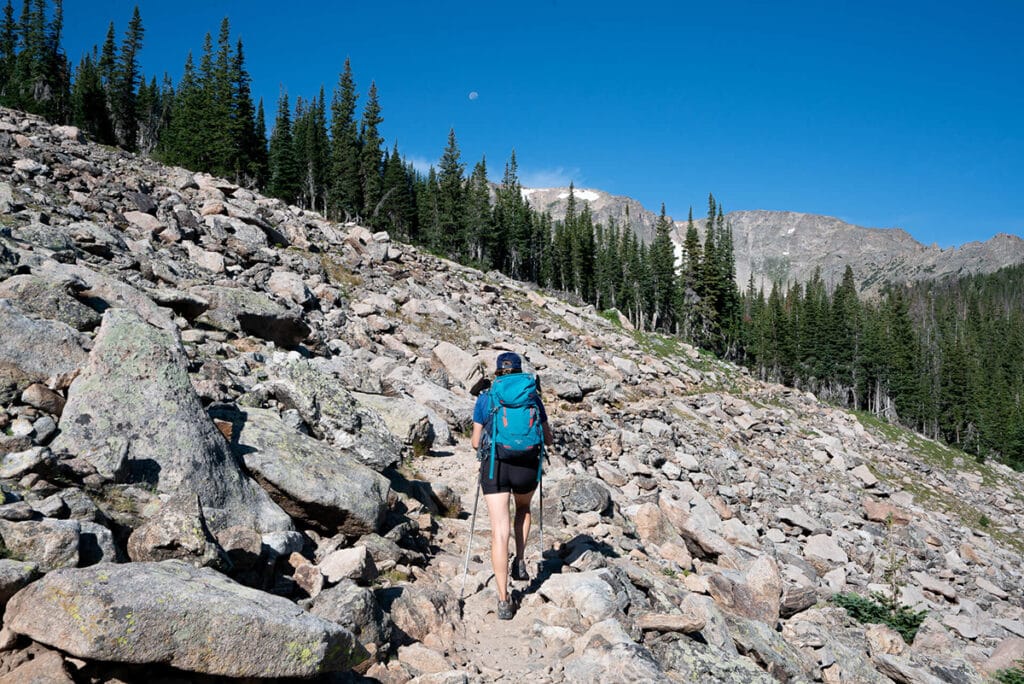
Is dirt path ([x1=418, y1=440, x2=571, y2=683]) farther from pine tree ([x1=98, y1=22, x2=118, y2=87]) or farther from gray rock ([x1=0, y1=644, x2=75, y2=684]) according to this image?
pine tree ([x1=98, y1=22, x2=118, y2=87])

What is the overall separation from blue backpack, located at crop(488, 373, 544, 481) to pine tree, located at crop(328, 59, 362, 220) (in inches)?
2427

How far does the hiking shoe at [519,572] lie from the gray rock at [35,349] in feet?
17.1

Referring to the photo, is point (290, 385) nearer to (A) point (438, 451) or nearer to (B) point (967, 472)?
(A) point (438, 451)

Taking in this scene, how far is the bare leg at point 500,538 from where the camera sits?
5.39 metres

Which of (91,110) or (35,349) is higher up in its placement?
(91,110)

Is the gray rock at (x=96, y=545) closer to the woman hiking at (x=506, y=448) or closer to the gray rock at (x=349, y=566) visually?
the gray rock at (x=349, y=566)

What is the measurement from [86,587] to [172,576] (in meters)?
0.45

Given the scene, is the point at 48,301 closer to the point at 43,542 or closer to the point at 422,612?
the point at 43,542

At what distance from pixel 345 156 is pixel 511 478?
211 feet

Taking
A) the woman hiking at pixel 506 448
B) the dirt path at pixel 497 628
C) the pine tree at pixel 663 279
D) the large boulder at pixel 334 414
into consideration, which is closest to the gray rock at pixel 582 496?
the dirt path at pixel 497 628

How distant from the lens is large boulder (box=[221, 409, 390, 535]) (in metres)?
5.91

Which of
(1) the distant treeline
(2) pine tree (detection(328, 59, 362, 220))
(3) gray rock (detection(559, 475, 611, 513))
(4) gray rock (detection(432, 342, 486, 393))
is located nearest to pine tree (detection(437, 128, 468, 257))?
(1) the distant treeline

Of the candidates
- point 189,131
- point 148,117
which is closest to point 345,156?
point 189,131

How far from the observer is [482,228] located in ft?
219
